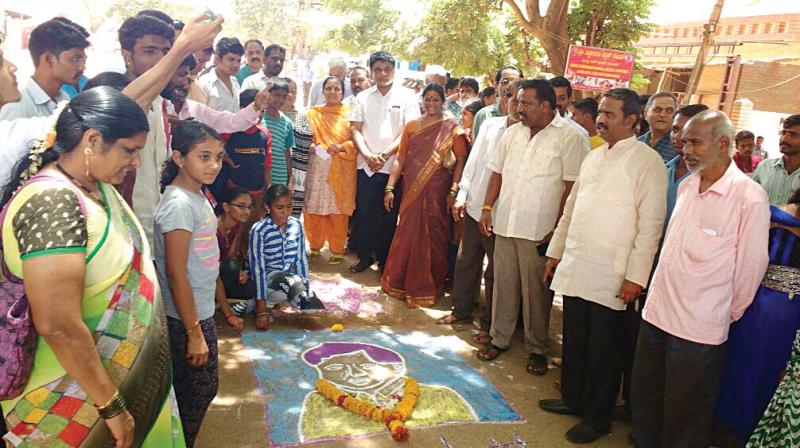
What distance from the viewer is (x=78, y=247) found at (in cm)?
154

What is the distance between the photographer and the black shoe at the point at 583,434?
3305mm

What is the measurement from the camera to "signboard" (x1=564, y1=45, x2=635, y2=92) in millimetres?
9273

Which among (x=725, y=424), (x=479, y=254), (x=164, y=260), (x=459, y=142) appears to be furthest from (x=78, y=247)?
(x=459, y=142)

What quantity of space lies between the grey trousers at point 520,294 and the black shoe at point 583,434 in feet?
2.86

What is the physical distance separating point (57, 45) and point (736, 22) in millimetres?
12918

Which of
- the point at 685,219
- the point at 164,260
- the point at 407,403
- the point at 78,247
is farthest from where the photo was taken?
the point at 407,403

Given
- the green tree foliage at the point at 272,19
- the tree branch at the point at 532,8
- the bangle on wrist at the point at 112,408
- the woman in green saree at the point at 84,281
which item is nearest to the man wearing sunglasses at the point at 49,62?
the woman in green saree at the point at 84,281

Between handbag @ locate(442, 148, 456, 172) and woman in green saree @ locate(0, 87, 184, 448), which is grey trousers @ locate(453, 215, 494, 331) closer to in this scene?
handbag @ locate(442, 148, 456, 172)

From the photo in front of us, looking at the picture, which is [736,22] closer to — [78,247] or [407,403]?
[407,403]

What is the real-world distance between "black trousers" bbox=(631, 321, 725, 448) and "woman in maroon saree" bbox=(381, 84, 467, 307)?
2551 millimetres

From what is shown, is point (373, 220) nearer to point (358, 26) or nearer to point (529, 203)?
point (529, 203)

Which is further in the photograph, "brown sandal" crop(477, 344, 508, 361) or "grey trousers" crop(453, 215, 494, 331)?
"grey trousers" crop(453, 215, 494, 331)

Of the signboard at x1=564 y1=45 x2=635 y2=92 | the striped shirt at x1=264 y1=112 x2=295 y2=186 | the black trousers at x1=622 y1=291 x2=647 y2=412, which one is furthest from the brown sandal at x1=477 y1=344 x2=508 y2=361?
the signboard at x1=564 y1=45 x2=635 y2=92

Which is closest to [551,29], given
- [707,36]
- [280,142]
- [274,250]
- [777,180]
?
[707,36]
